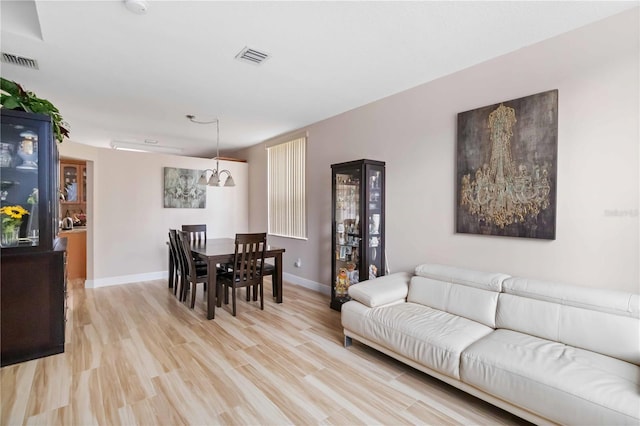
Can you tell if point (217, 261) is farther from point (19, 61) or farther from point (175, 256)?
point (19, 61)

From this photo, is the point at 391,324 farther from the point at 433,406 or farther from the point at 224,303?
the point at 224,303

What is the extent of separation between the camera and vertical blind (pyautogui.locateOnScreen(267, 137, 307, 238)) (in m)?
5.04

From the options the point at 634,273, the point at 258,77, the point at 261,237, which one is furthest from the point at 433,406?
the point at 258,77

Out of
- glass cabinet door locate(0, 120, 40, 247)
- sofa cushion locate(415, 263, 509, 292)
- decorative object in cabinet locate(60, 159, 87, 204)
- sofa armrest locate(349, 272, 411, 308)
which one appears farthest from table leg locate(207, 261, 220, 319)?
decorative object in cabinet locate(60, 159, 87, 204)

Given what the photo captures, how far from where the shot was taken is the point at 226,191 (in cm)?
628

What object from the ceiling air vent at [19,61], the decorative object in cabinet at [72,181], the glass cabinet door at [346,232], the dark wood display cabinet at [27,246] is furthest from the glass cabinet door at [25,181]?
the decorative object in cabinet at [72,181]

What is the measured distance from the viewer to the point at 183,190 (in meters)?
5.70

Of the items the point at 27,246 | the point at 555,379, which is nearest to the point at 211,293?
the point at 27,246

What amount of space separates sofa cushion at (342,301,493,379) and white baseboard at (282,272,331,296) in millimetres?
1765

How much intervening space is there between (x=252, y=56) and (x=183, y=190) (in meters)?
3.78

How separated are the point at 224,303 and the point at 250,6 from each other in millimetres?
3415

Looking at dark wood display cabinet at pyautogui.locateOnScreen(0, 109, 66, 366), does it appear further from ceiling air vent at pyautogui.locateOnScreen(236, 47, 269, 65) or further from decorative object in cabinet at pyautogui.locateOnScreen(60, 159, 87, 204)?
decorative object in cabinet at pyautogui.locateOnScreen(60, 159, 87, 204)

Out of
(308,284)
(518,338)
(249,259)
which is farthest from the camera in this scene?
(308,284)

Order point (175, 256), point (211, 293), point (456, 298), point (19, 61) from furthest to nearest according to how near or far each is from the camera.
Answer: point (175, 256) → point (211, 293) → point (19, 61) → point (456, 298)
